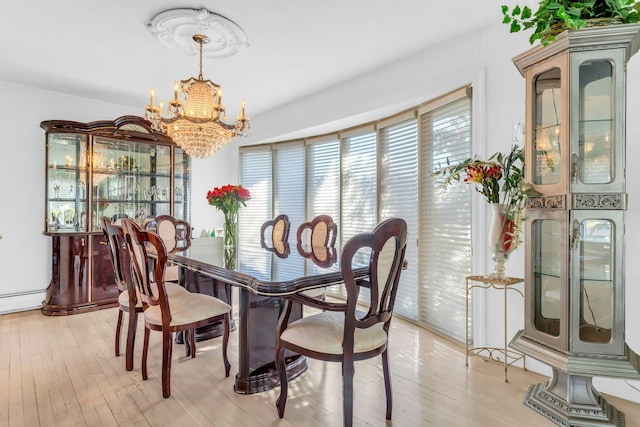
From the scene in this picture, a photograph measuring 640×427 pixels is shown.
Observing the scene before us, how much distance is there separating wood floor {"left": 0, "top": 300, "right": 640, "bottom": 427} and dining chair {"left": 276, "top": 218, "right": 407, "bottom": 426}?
0.24 metres

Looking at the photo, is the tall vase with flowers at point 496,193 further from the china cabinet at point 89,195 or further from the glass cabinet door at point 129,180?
the glass cabinet door at point 129,180

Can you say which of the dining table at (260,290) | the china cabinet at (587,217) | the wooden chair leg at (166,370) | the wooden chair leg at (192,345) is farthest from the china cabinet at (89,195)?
the china cabinet at (587,217)

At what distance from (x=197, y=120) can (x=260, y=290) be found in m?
1.73

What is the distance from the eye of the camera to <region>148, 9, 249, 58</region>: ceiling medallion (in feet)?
7.97

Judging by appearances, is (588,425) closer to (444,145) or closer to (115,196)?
(444,145)

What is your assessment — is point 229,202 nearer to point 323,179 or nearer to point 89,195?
point 323,179

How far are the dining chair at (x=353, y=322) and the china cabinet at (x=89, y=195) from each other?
2826mm

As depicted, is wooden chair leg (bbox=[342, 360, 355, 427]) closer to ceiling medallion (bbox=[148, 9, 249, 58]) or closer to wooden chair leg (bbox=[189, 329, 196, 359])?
wooden chair leg (bbox=[189, 329, 196, 359])

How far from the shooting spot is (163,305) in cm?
208

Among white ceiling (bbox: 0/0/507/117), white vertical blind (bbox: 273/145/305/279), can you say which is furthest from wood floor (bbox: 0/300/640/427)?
white ceiling (bbox: 0/0/507/117)

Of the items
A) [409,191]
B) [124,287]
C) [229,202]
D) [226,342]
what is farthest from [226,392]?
[409,191]

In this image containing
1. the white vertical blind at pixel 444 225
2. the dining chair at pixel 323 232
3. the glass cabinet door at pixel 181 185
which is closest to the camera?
the white vertical blind at pixel 444 225

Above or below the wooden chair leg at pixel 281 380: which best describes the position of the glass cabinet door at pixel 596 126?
above

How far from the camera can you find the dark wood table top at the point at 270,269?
180 centimetres
